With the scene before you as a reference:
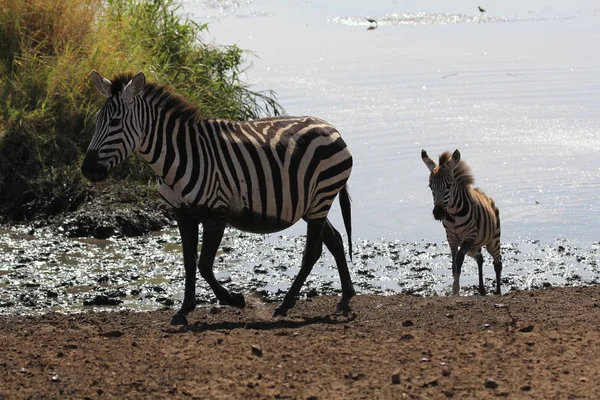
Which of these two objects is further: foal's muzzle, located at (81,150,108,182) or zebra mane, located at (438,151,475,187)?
zebra mane, located at (438,151,475,187)

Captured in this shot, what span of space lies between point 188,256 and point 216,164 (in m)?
0.76

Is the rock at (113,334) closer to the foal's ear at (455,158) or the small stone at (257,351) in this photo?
the small stone at (257,351)

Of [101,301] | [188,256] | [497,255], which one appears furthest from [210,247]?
[497,255]

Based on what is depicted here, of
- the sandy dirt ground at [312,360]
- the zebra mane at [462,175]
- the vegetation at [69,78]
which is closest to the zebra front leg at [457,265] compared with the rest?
the zebra mane at [462,175]

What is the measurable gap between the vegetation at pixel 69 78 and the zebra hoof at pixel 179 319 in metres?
4.81

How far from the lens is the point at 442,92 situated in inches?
819

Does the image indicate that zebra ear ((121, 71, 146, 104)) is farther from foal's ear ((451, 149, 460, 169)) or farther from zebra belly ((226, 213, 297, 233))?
foal's ear ((451, 149, 460, 169))

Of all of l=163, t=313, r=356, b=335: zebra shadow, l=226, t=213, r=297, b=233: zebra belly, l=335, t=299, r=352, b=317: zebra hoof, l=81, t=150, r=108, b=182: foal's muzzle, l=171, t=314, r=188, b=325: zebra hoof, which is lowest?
l=171, t=314, r=188, b=325: zebra hoof

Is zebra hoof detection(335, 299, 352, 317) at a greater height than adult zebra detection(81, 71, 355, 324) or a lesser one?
lesser

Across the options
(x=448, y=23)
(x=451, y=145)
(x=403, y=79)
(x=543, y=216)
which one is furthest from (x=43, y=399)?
(x=448, y=23)

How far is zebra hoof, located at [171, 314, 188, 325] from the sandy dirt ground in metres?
0.25

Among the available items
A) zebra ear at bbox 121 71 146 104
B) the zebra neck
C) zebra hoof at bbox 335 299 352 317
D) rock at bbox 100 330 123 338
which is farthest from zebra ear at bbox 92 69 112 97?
zebra hoof at bbox 335 299 352 317

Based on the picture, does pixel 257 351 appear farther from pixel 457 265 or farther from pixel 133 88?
pixel 457 265

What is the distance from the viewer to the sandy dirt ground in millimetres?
6152
